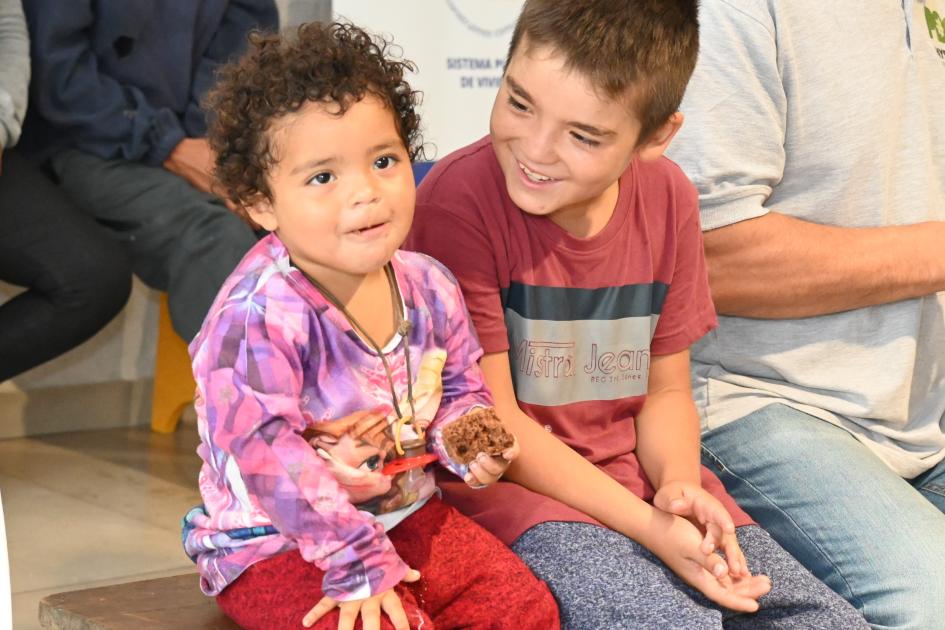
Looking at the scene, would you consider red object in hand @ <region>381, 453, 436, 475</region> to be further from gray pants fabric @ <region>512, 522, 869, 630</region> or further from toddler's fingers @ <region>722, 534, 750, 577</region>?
toddler's fingers @ <region>722, 534, 750, 577</region>

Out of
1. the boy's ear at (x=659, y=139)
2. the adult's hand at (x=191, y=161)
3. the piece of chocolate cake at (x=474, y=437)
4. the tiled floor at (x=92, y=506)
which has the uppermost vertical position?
the boy's ear at (x=659, y=139)

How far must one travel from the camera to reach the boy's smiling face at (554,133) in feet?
4.37

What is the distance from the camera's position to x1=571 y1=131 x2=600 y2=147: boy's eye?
135 centimetres

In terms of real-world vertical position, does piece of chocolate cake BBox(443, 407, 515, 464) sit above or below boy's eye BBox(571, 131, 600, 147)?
below

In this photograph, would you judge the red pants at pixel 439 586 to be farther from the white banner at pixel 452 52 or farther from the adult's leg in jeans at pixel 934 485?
the white banner at pixel 452 52

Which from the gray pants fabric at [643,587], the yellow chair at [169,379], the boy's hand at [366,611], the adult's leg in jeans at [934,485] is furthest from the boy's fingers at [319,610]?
the yellow chair at [169,379]

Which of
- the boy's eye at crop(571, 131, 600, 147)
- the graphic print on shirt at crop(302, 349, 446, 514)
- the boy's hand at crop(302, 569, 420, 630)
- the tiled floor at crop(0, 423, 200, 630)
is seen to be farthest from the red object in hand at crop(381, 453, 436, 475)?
the tiled floor at crop(0, 423, 200, 630)

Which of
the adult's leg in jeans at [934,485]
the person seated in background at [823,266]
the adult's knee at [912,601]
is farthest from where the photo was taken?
the adult's leg in jeans at [934,485]

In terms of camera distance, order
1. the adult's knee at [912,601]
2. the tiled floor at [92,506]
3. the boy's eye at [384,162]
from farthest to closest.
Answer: the tiled floor at [92,506], the adult's knee at [912,601], the boy's eye at [384,162]

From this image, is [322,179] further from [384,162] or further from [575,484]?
[575,484]

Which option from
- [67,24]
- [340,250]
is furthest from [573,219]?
[67,24]

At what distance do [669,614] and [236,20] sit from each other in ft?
7.05

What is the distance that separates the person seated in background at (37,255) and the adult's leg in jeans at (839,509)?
5.07 ft

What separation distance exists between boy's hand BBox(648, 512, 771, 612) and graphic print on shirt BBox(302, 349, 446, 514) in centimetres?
27
